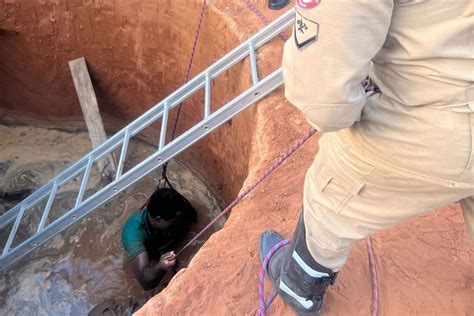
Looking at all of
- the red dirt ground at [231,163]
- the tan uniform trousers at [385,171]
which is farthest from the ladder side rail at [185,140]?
the tan uniform trousers at [385,171]

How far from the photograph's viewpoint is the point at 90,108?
3980 millimetres

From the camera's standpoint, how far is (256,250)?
7.43 ft

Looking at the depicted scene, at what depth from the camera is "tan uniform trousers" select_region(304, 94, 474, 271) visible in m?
1.18

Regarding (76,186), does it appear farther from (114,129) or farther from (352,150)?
(352,150)

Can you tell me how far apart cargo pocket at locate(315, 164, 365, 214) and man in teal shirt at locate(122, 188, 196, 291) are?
192 centimetres

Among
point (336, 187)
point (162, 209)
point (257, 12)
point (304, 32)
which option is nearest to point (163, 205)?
point (162, 209)

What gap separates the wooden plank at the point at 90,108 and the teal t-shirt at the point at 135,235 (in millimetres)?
649

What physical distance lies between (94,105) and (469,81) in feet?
11.0

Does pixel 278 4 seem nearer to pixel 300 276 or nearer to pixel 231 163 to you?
pixel 231 163

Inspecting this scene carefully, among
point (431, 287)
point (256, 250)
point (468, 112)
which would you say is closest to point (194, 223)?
point (256, 250)

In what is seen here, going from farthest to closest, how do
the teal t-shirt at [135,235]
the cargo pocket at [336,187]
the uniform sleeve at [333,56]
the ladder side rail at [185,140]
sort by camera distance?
the teal t-shirt at [135,235] → the ladder side rail at [185,140] → the cargo pocket at [336,187] → the uniform sleeve at [333,56]

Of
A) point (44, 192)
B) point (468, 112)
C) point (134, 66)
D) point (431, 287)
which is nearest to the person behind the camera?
point (468, 112)

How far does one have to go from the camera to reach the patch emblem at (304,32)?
1.04 metres

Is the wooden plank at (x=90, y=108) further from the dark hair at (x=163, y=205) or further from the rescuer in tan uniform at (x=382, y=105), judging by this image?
the rescuer in tan uniform at (x=382, y=105)
